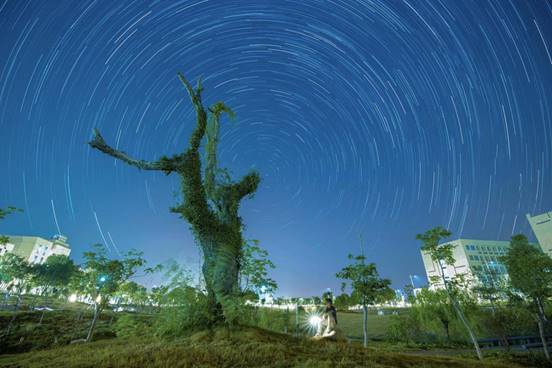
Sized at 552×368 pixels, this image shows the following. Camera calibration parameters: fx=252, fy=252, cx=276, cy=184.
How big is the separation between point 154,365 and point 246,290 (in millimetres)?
6973

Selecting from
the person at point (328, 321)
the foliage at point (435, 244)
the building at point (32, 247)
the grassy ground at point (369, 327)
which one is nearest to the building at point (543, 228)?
the grassy ground at point (369, 327)

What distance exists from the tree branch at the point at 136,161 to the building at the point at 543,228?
140 m

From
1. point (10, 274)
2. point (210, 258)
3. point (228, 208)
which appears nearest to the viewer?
point (210, 258)

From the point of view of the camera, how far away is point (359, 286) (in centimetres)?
2744

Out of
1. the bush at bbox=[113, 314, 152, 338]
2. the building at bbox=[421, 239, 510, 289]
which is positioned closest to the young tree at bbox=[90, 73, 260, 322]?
the bush at bbox=[113, 314, 152, 338]

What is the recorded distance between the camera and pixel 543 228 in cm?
10212

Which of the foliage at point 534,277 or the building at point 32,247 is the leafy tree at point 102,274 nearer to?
the foliage at point 534,277

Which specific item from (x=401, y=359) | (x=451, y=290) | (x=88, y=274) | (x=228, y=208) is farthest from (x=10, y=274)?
(x=451, y=290)

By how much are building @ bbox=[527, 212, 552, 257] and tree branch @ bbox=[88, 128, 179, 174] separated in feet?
459

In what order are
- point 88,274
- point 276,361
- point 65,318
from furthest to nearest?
point 65,318, point 88,274, point 276,361

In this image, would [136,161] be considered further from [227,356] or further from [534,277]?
[534,277]

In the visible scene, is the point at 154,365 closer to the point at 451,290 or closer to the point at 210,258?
the point at 210,258

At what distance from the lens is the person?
458 inches

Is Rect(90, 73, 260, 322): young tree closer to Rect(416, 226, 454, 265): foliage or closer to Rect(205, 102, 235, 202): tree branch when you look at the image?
Rect(205, 102, 235, 202): tree branch
